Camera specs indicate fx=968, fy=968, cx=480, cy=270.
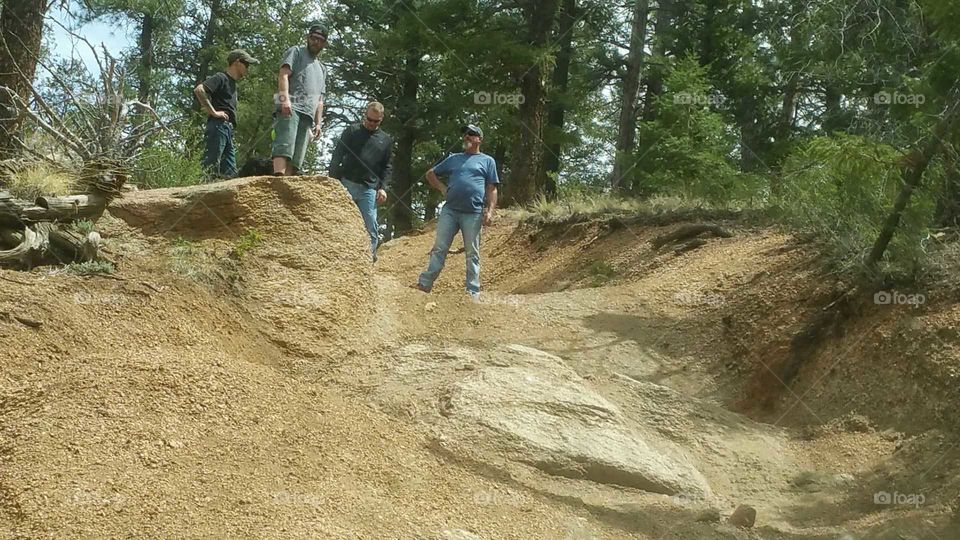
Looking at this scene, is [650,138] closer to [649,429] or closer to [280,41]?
[649,429]

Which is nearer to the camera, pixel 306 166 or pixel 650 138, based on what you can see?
pixel 650 138

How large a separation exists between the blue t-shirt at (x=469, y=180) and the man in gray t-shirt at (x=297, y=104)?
1.39m

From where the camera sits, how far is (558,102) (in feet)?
66.3

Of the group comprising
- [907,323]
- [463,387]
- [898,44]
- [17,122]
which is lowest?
[463,387]

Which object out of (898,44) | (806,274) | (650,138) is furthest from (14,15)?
(650,138)

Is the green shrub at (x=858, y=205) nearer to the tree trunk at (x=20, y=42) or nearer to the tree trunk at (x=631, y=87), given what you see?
the tree trunk at (x=20, y=42)

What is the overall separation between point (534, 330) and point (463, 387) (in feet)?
7.70

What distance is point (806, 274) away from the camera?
9.59 meters

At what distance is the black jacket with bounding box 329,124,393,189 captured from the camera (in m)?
9.74

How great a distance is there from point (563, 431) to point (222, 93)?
15.9 feet

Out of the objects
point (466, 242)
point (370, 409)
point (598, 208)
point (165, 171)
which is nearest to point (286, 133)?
point (165, 171)

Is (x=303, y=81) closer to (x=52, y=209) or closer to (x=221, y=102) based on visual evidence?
(x=221, y=102)

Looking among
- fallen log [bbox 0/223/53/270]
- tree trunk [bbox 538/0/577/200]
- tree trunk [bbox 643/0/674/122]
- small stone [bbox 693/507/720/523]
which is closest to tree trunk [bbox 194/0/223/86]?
tree trunk [bbox 538/0/577/200]

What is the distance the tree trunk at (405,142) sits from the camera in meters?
25.0
